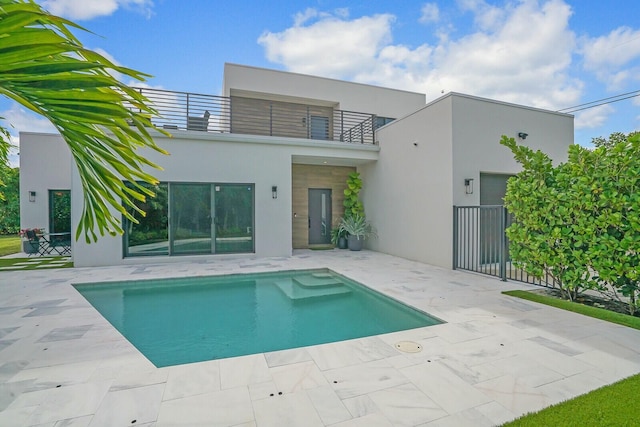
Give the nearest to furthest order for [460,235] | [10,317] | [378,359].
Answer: [378,359], [10,317], [460,235]

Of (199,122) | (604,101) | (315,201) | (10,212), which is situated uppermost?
(604,101)

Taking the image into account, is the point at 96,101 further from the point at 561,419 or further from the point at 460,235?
the point at 460,235

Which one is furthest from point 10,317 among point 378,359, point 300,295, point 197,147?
point 197,147

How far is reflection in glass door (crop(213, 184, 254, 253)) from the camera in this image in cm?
984

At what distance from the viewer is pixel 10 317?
465 centimetres

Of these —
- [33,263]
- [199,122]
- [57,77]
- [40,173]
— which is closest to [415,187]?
[199,122]

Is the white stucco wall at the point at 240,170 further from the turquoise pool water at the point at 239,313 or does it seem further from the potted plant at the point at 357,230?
the potted plant at the point at 357,230

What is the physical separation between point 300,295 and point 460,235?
4447 mm

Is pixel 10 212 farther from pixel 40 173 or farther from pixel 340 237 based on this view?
pixel 340 237

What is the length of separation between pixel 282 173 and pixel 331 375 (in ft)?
26.2

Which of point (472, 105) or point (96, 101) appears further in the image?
point (472, 105)

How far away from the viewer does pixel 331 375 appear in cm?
299

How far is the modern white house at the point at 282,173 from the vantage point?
835cm

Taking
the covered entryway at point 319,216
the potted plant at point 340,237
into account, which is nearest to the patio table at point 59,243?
the covered entryway at point 319,216
